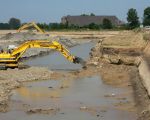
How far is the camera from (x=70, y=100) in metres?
21.4

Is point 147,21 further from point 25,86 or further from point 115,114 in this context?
point 115,114

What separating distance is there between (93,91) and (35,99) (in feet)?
13.4

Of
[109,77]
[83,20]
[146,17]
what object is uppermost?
[146,17]

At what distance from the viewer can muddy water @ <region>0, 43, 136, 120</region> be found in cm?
1780

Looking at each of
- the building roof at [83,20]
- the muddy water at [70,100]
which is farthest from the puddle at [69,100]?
the building roof at [83,20]

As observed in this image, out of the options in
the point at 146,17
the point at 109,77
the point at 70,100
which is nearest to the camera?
the point at 70,100

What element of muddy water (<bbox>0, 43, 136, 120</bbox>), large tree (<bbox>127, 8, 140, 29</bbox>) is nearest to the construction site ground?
muddy water (<bbox>0, 43, 136, 120</bbox>)

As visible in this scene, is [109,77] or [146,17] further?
[146,17]

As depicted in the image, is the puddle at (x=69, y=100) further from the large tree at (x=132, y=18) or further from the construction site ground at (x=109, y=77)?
the large tree at (x=132, y=18)

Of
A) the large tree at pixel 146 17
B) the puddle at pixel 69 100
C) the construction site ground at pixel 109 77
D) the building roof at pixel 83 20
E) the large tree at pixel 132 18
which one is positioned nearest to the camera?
the puddle at pixel 69 100

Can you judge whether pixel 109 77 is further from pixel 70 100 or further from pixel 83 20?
pixel 83 20

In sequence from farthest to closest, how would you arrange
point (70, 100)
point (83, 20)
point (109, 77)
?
point (83, 20)
point (109, 77)
point (70, 100)

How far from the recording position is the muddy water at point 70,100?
58.4ft

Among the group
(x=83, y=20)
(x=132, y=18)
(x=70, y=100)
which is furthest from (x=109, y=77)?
(x=83, y=20)
